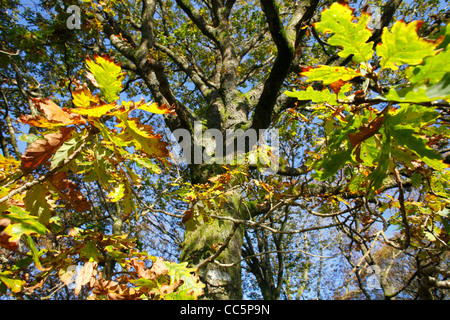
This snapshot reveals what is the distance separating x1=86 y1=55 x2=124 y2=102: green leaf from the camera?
0.85 meters

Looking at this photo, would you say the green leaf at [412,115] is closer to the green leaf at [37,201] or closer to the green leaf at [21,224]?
the green leaf at [21,224]

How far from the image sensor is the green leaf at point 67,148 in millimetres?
796

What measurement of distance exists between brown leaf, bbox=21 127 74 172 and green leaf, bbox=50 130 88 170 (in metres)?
0.02

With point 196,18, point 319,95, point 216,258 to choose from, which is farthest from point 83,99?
point 196,18

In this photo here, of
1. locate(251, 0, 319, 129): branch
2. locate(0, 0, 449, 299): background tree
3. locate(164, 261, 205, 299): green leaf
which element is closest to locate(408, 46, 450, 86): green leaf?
locate(0, 0, 449, 299): background tree

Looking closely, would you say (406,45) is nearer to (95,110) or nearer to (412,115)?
(412,115)

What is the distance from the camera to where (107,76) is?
0.87m

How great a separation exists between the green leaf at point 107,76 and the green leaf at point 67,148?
0.59 feet

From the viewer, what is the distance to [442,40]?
58 cm

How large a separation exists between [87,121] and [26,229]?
1.27 ft

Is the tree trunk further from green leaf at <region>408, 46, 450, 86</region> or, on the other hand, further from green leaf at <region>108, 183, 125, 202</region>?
green leaf at <region>408, 46, 450, 86</region>

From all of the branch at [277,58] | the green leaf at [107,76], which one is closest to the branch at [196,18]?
the branch at [277,58]
